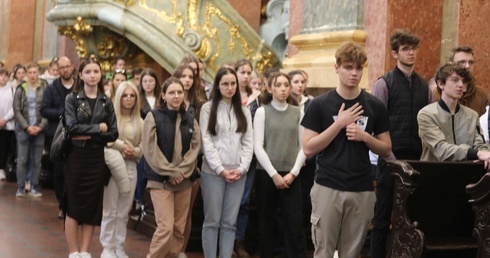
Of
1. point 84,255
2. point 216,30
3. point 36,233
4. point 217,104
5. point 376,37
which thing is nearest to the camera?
point 217,104

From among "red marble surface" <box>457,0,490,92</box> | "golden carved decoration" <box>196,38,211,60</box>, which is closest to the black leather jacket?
"red marble surface" <box>457,0,490,92</box>

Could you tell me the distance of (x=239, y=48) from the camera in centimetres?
1536

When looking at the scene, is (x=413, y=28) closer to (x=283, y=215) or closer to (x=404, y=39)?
(x=404, y=39)

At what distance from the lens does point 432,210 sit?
7.34m

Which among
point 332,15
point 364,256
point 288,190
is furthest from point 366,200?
point 332,15

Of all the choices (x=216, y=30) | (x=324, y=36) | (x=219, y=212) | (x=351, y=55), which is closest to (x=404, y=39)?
(x=351, y=55)

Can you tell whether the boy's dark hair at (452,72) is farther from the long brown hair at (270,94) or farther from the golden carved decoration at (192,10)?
the golden carved decoration at (192,10)

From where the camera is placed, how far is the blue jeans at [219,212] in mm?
8930

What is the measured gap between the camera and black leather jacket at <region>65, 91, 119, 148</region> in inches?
357

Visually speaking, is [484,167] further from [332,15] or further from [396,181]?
[332,15]

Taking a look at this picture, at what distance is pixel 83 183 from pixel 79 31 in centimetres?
724

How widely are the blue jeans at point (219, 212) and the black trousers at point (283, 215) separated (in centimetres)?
31

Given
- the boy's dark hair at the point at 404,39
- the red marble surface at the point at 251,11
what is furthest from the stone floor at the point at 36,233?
the red marble surface at the point at 251,11

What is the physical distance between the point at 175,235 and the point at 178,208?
28 centimetres
